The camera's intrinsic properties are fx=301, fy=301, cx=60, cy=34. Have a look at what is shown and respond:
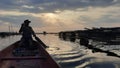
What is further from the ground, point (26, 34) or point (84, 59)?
point (26, 34)

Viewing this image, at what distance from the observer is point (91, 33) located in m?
50.5

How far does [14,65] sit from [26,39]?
5765 mm

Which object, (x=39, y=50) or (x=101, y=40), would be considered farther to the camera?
(x=101, y=40)

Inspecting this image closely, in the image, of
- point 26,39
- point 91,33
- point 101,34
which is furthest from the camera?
point 91,33

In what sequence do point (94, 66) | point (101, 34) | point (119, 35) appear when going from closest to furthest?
1. point (94, 66)
2. point (119, 35)
3. point (101, 34)

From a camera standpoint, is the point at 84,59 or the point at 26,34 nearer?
the point at 26,34

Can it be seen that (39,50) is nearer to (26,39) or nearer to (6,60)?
(26,39)

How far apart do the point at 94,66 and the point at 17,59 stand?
588 centimetres

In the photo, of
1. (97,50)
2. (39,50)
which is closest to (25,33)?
(39,50)

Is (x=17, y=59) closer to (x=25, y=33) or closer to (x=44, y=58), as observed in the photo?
(x=44, y=58)

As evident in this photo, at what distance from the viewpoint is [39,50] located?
18.7 metres

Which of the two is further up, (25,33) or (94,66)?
(25,33)

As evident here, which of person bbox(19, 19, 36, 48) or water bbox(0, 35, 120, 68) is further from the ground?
person bbox(19, 19, 36, 48)

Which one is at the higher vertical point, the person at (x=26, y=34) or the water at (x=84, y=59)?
the person at (x=26, y=34)
